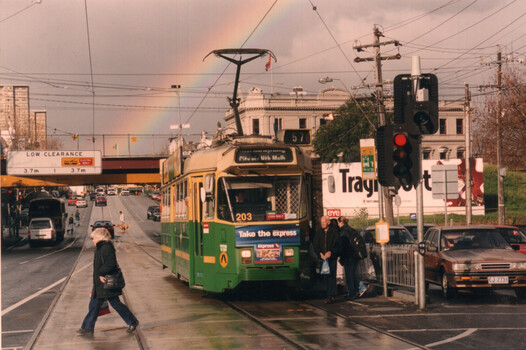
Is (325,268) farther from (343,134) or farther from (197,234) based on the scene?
(343,134)

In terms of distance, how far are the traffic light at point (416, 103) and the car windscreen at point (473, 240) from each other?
3.49 metres

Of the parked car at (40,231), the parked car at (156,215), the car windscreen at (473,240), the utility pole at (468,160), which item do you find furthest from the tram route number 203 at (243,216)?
the parked car at (156,215)

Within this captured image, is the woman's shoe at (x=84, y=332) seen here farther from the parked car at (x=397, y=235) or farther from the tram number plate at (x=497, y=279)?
the parked car at (x=397, y=235)

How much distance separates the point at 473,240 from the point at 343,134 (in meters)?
63.1

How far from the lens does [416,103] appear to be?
1420 cm

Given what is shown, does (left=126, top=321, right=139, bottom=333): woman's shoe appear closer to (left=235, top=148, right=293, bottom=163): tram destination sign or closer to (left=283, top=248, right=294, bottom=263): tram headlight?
(left=283, top=248, right=294, bottom=263): tram headlight

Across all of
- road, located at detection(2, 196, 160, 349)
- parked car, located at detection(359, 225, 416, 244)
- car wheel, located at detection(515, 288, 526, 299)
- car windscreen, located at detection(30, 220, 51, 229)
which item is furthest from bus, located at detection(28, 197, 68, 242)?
car wheel, located at detection(515, 288, 526, 299)

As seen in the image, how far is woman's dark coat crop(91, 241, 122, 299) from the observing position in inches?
446

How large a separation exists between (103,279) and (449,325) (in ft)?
17.7

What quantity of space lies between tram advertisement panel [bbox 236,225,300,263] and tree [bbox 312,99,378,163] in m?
63.8

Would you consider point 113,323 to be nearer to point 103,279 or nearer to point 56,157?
point 103,279

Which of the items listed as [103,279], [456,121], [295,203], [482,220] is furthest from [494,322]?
[456,121]

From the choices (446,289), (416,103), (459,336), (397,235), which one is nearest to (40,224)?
(397,235)

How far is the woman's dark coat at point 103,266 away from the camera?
1134 cm
